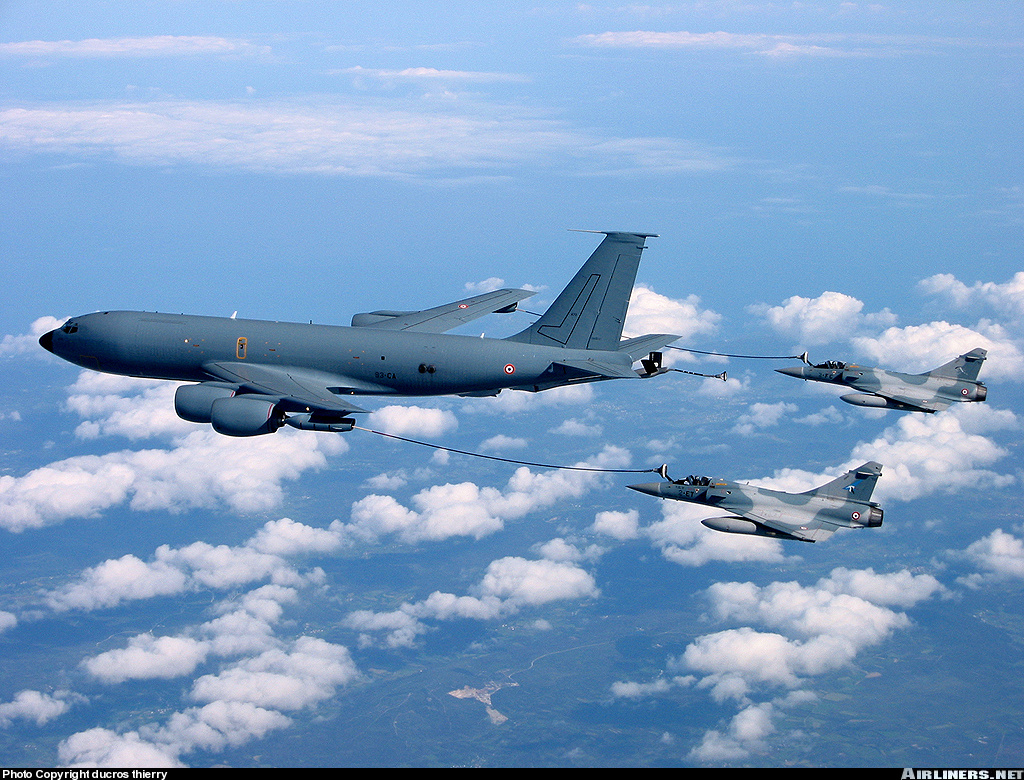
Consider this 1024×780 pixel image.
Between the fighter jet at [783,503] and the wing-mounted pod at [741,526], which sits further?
the fighter jet at [783,503]

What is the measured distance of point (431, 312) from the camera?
195 ft

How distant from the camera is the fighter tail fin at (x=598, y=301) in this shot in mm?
47375

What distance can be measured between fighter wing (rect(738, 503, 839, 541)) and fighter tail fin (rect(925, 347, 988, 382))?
1310 cm

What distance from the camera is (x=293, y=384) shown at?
1853 inches

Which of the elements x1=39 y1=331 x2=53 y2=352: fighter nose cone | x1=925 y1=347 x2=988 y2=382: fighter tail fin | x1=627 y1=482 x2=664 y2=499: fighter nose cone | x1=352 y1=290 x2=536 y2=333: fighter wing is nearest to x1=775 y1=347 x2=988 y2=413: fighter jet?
x1=925 y1=347 x2=988 y2=382: fighter tail fin

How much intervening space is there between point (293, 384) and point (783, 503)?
117ft

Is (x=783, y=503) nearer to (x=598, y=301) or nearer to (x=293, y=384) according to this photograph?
(x=598, y=301)

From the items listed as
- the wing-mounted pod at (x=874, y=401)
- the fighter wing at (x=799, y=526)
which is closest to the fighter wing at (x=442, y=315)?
the fighter wing at (x=799, y=526)

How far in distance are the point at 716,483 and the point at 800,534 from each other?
7.71 meters

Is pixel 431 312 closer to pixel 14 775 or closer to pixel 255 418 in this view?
pixel 255 418

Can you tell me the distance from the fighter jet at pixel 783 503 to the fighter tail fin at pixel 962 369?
26.1 ft

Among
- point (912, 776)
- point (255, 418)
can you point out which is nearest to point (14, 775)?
point (255, 418)

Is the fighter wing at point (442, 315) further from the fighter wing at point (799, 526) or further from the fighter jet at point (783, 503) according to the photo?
the fighter wing at point (799, 526)

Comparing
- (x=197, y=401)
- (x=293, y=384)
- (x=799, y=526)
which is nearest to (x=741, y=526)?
(x=799, y=526)
